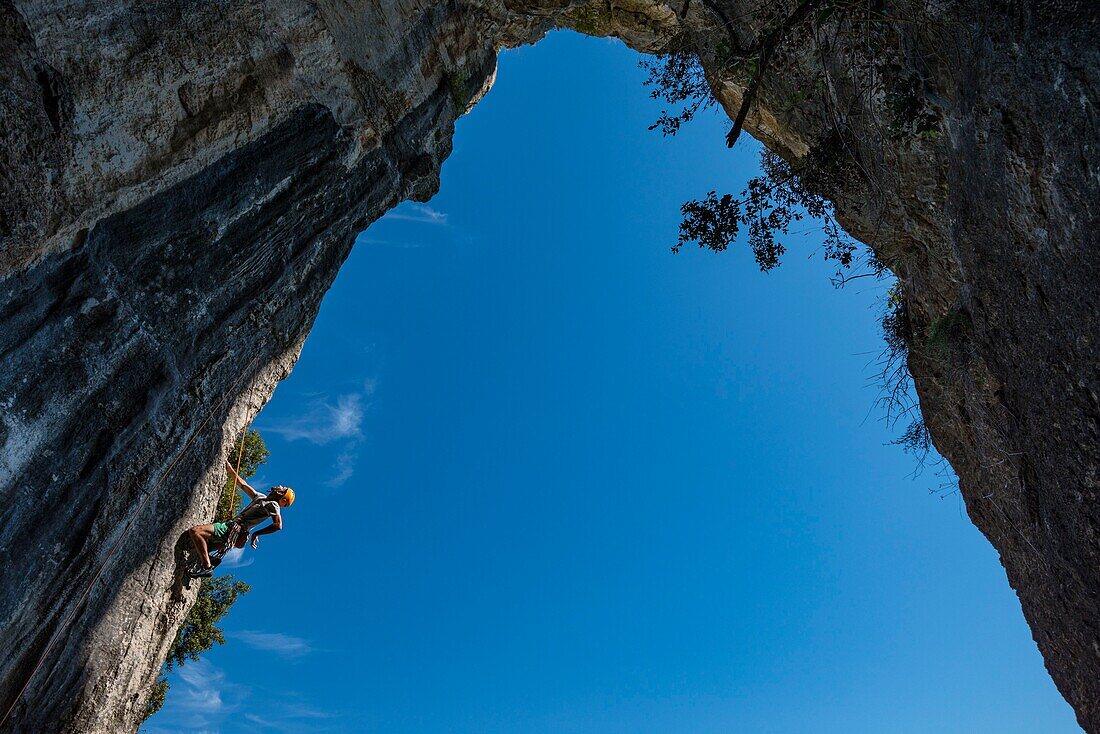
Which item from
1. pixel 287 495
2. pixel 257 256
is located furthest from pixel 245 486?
pixel 257 256

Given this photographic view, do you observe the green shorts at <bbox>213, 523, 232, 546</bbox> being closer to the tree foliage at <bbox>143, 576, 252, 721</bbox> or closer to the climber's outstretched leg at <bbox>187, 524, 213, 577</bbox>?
the climber's outstretched leg at <bbox>187, 524, 213, 577</bbox>

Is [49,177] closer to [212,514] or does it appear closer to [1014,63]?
[212,514]

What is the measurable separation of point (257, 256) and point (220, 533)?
16.3 feet

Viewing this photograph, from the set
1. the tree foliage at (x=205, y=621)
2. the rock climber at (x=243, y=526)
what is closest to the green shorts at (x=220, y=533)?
the rock climber at (x=243, y=526)

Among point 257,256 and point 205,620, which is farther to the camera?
point 205,620

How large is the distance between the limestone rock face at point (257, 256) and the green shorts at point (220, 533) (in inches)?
16.2

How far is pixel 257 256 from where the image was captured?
10.3m

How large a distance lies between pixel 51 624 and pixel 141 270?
15.9 feet

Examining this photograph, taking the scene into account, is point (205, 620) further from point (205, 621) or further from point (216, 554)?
point (216, 554)

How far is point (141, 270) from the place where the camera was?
831cm

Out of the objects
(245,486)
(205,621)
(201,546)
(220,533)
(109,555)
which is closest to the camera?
(109,555)

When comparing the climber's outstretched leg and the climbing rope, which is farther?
the climber's outstretched leg

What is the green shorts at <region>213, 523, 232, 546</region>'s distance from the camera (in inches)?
403

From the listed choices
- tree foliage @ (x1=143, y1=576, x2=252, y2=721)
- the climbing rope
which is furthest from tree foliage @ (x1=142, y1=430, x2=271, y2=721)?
the climbing rope
